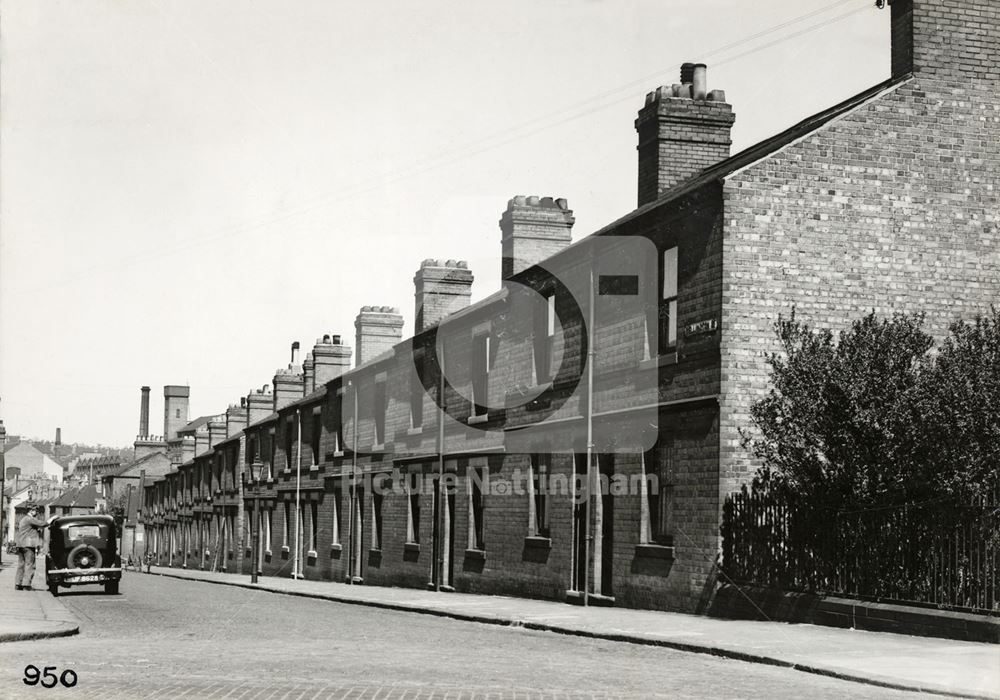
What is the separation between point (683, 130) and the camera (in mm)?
22859

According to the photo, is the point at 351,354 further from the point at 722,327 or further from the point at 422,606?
the point at 722,327

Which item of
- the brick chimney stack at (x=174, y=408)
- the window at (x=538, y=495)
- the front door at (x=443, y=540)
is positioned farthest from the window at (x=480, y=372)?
the brick chimney stack at (x=174, y=408)

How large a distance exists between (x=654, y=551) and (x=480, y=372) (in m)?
9.68

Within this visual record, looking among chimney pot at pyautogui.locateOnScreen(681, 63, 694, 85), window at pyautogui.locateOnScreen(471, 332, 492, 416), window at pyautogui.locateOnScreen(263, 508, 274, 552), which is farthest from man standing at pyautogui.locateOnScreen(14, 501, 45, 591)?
window at pyautogui.locateOnScreen(263, 508, 274, 552)

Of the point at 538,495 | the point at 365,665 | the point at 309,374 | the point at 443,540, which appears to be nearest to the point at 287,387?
the point at 309,374

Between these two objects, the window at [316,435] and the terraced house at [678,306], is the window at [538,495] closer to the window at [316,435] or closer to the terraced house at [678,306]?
the terraced house at [678,306]

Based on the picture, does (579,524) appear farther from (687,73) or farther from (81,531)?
(81,531)

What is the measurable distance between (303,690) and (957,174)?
13915 millimetres

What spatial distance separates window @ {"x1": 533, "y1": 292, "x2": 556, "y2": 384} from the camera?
78.9 feet

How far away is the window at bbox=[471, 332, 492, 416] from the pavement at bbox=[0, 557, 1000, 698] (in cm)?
676

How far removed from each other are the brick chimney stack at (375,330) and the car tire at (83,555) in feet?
50.0

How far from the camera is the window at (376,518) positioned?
34531 mm

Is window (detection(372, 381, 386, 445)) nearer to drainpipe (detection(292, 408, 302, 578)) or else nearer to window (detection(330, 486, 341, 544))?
window (detection(330, 486, 341, 544))

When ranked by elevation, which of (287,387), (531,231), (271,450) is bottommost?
(271,450)
